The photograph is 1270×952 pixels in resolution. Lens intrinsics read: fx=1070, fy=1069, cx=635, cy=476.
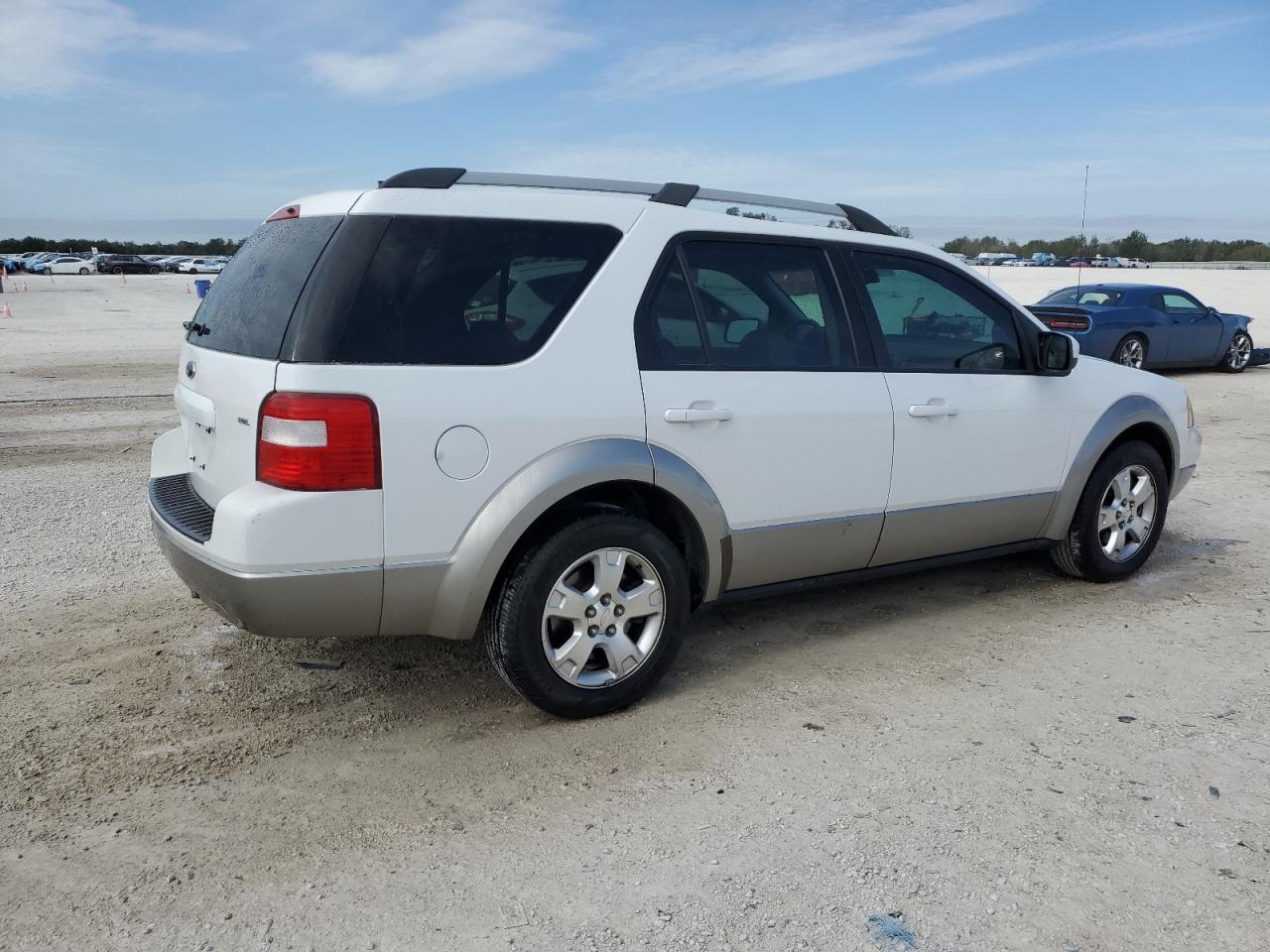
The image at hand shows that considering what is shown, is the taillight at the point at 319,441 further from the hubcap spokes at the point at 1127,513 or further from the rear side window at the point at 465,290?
the hubcap spokes at the point at 1127,513

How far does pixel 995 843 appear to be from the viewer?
3020mm

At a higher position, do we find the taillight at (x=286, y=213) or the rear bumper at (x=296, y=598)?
the taillight at (x=286, y=213)

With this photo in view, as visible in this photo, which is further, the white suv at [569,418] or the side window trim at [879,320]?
the side window trim at [879,320]

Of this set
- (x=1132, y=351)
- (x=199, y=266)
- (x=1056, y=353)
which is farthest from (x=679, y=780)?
(x=199, y=266)

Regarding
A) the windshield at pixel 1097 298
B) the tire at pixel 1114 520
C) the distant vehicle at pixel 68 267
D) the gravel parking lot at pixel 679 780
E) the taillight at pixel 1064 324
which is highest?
the distant vehicle at pixel 68 267

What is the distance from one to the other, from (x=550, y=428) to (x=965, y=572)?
9.90 ft

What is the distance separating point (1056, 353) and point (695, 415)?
1963mm

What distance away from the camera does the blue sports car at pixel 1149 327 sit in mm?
14727

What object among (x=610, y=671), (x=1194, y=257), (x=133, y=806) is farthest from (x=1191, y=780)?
(x=1194, y=257)

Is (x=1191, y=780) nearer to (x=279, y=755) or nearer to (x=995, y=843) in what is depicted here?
(x=995, y=843)

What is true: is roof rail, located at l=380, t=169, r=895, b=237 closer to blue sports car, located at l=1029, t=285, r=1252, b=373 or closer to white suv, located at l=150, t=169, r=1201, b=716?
white suv, located at l=150, t=169, r=1201, b=716

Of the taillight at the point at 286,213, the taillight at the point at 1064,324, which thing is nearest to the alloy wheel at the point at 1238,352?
the taillight at the point at 1064,324

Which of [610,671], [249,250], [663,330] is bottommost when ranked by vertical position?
[610,671]

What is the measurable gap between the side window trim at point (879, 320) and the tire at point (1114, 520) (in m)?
0.78
